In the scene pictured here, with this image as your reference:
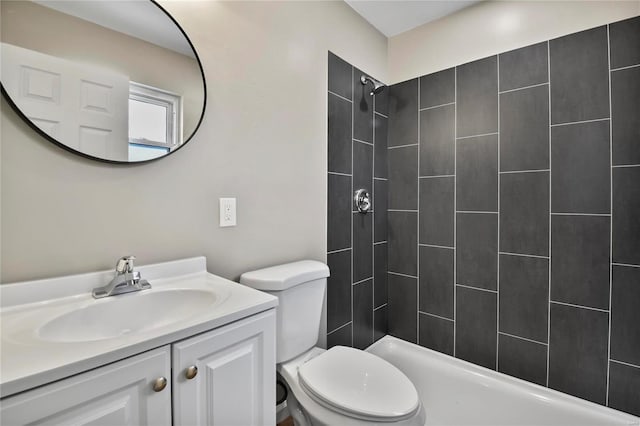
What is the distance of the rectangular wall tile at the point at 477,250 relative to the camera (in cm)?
186

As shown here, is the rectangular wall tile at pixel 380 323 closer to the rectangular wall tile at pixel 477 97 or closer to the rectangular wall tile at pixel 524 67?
the rectangular wall tile at pixel 477 97

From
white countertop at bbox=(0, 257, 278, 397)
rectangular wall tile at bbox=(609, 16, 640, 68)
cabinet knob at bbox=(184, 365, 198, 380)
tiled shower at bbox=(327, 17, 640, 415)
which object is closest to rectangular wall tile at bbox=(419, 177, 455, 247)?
tiled shower at bbox=(327, 17, 640, 415)

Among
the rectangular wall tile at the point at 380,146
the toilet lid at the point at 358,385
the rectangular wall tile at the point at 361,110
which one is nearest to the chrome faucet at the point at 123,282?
the toilet lid at the point at 358,385

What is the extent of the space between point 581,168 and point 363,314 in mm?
1478

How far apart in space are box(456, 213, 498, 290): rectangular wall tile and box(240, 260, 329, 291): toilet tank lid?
102cm

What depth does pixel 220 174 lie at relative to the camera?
1.30 m

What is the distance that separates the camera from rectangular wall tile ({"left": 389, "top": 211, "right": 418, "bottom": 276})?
2.19m

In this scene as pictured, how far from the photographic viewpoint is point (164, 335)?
0.70 meters

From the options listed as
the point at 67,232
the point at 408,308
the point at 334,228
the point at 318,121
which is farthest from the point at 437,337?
the point at 67,232

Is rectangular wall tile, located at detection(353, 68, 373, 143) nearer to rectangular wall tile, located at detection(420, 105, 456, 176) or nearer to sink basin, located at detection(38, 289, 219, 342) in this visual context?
rectangular wall tile, located at detection(420, 105, 456, 176)

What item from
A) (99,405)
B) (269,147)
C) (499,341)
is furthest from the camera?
(499,341)

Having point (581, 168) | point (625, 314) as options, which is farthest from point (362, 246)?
point (625, 314)

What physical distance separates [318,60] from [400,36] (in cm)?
89

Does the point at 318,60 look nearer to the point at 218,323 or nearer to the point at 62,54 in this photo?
the point at 62,54
